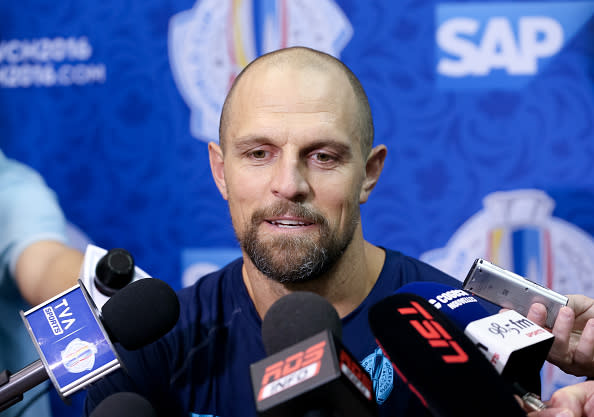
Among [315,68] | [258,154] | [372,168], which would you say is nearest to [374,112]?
[372,168]

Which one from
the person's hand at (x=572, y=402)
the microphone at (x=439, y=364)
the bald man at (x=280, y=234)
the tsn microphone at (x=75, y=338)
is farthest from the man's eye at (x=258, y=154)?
the person's hand at (x=572, y=402)

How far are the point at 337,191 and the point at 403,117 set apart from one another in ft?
2.64

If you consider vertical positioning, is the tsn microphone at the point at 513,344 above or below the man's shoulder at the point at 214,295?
above

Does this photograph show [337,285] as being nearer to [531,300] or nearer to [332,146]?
[332,146]

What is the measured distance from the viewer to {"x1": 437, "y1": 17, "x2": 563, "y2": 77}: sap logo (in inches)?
70.5

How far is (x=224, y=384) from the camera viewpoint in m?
1.20

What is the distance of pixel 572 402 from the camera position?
655 mm

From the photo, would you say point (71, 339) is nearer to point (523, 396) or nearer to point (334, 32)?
point (523, 396)

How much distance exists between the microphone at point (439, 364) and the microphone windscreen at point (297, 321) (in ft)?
0.23

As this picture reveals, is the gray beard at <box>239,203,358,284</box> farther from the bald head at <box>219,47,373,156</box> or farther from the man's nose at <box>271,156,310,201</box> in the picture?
the bald head at <box>219,47,373,156</box>

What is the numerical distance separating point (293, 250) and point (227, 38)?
3.40 feet

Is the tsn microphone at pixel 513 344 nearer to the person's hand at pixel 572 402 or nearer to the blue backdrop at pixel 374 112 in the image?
the person's hand at pixel 572 402

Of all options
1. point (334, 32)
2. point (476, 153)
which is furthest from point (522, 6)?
point (334, 32)

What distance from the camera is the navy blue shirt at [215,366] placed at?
1172 millimetres
